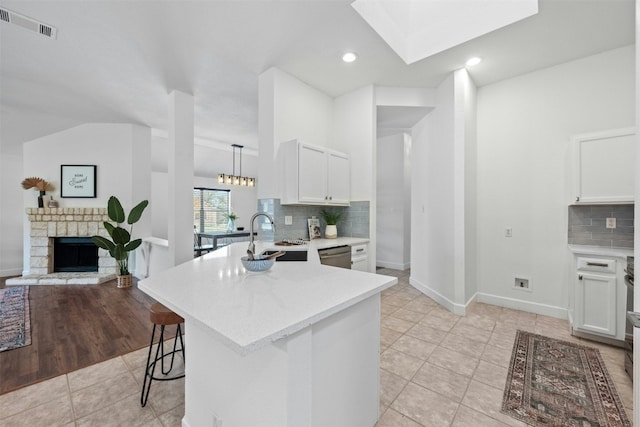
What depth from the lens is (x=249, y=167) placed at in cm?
812

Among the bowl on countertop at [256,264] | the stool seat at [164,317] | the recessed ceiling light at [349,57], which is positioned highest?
the recessed ceiling light at [349,57]

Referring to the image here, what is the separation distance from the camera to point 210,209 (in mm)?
8273

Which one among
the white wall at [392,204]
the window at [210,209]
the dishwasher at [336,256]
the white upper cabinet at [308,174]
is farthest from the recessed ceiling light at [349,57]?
the window at [210,209]

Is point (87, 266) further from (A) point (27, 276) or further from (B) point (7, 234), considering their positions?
(B) point (7, 234)

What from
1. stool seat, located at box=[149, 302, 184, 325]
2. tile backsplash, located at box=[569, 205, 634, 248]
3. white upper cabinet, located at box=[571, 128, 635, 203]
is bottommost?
stool seat, located at box=[149, 302, 184, 325]

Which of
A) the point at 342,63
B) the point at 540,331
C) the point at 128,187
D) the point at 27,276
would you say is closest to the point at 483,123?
the point at 342,63

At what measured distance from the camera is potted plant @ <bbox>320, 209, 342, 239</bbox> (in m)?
3.83

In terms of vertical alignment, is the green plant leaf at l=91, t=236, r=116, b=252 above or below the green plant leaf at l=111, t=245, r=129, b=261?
above

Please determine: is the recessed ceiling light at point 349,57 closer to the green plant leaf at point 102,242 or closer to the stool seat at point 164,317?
the stool seat at point 164,317

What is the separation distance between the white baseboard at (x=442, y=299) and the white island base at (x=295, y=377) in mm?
2109

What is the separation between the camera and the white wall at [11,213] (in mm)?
5028

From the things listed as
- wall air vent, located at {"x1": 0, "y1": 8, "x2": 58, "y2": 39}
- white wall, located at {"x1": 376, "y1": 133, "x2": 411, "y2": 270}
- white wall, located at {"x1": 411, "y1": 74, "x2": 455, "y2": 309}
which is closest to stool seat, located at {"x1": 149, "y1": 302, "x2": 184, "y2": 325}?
wall air vent, located at {"x1": 0, "y1": 8, "x2": 58, "y2": 39}

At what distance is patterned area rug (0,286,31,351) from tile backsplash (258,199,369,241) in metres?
2.56

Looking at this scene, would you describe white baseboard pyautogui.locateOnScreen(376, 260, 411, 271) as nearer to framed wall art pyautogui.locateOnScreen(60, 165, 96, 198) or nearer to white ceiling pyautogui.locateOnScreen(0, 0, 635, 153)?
white ceiling pyautogui.locateOnScreen(0, 0, 635, 153)
